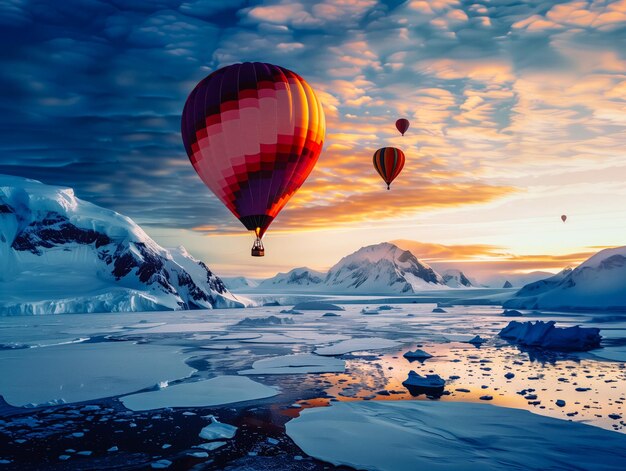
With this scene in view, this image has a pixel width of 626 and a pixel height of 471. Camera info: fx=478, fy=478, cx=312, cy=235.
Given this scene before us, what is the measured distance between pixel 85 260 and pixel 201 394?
11479 cm

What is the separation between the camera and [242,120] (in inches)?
862

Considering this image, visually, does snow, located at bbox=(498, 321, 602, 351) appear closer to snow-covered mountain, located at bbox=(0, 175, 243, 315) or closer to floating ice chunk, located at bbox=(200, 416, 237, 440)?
floating ice chunk, located at bbox=(200, 416, 237, 440)

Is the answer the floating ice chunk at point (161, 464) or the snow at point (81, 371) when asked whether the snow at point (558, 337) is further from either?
the floating ice chunk at point (161, 464)

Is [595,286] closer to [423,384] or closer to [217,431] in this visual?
[423,384]

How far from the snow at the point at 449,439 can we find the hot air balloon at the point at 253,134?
13.8 meters

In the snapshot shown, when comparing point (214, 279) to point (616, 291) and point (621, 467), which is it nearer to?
point (616, 291)

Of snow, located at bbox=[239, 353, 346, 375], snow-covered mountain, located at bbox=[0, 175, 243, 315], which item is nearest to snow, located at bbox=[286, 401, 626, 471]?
snow, located at bbox=[239, 353, 346, 375]

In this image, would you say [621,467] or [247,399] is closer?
[621,467]

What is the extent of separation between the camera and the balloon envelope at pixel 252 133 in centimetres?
2195

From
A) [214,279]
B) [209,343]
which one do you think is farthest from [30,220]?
[209,343]

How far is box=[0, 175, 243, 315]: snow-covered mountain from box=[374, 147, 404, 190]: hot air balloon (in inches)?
2460

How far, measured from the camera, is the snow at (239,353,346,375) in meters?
16.5

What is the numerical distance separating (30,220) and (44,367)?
122699mm

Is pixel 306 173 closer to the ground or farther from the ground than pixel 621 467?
farther from the ground
